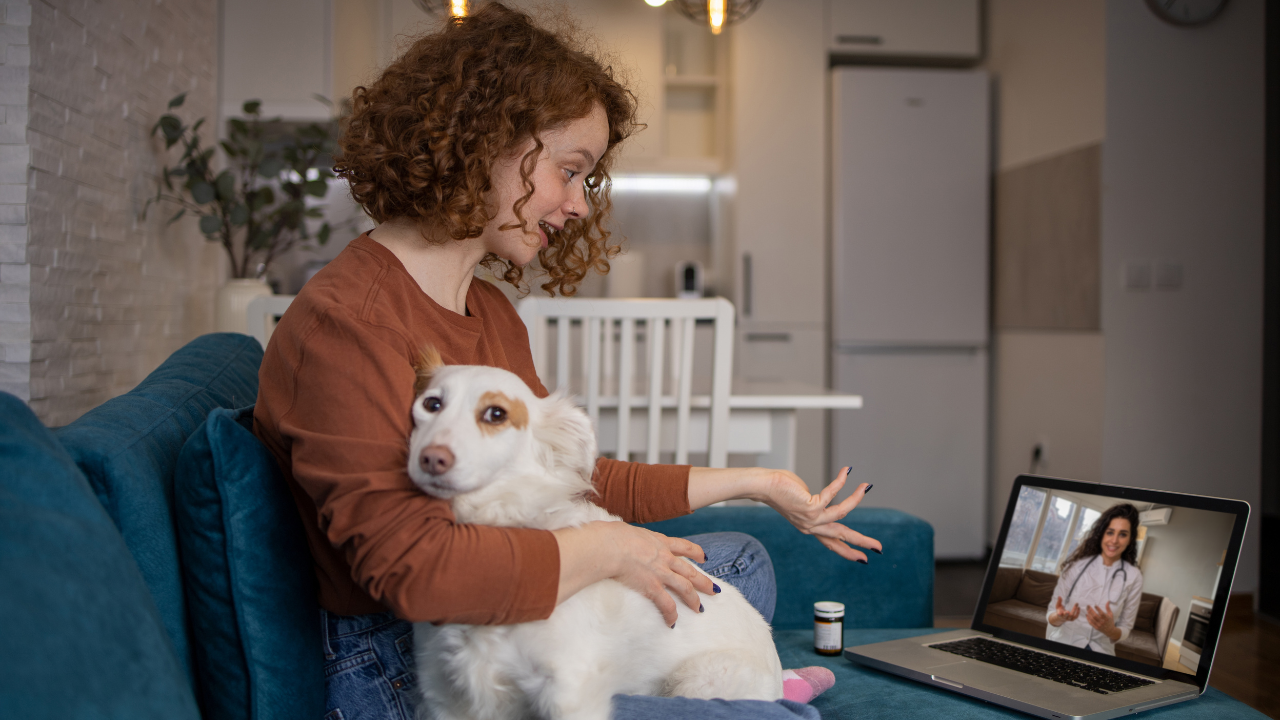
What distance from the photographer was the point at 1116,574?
1.36m

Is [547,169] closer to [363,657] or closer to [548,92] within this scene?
[548,92]

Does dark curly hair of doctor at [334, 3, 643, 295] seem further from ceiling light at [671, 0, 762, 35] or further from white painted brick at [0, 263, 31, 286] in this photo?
ceiling light at [671, 0, 762, 35]

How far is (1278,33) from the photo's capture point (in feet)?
12.1

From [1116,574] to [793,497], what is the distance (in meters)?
0.61

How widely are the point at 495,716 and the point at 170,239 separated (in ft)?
7.60

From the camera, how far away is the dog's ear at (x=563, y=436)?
885 millimetres

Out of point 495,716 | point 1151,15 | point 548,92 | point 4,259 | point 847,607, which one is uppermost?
point 1151,15

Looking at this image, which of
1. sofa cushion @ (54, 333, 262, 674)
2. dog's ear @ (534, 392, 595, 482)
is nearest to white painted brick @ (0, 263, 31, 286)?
sofa cushion @ (54, 333, 262, 674)

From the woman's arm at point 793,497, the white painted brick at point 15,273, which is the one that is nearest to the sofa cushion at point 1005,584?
the woman's arm at point 793,497

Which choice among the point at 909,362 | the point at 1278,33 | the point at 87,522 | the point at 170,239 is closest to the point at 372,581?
the point at 87,522

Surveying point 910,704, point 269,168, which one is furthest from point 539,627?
point 269,168

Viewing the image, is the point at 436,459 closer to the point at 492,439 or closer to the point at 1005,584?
the point at 492,439

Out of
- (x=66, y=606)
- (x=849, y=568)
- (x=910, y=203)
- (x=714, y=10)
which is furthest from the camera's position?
(x=910, y=203)

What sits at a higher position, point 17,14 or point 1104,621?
point 17,14
